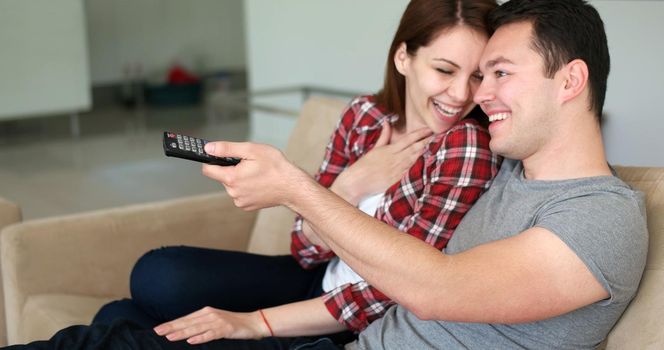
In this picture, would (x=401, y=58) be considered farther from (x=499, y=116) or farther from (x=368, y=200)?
(x=499, y=116)

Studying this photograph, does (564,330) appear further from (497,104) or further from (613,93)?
(613,93)

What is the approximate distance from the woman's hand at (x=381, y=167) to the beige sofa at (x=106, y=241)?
0.51 m

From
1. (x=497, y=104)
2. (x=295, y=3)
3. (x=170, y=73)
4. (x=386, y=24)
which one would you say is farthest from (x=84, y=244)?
(x=170, y=73)

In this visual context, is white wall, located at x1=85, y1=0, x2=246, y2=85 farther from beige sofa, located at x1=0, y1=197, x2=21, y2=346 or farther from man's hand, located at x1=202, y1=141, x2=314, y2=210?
man's hand, located at x1=202, y1=141, x2=314, y2=210

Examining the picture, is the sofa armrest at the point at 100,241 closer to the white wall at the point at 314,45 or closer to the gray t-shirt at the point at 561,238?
the gray t-shirt at the point at 561,238

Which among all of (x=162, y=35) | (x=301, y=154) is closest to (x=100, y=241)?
(x=301, y=154)

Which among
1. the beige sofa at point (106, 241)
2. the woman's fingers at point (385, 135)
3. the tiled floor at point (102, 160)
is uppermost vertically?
the woman's fingers at point (385, 135)

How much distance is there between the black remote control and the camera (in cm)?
147

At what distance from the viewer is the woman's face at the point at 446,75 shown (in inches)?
71.1

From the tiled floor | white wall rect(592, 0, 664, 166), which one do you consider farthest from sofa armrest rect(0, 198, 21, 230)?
the tiled floor

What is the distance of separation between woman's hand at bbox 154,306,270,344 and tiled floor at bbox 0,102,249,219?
10.6 feet

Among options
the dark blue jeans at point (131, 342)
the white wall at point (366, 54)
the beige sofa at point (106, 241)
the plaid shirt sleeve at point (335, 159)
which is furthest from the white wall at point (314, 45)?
the dark blue jeans at point (131, 342)

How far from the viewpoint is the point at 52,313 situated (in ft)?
7.30

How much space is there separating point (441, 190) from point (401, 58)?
1.23 feet
